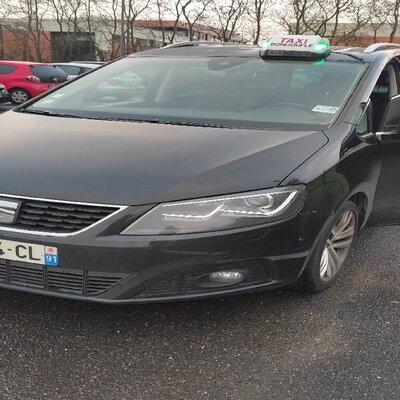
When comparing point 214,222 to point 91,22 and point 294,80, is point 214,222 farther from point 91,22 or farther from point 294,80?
point 91,22

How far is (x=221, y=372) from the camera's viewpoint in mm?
2299

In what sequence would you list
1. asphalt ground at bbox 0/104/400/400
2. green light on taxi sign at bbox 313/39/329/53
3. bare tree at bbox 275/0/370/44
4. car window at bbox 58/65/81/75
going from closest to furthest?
asphalt ground at bbox 0/104/400/400
green light on taxi sign at bbox 313/39/329/53
car window at bbox 58/65/81/75
bare tree at bbox 275/0/370/44

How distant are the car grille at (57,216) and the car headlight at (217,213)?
0.50 ft

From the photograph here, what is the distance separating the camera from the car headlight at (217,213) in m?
2.28

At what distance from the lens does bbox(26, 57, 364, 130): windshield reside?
10.3 ft

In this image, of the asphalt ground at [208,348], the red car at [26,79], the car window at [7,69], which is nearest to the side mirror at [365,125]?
the asphalt ground at [208,348]

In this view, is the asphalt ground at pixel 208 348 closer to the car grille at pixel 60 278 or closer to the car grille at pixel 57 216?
the car grille at pixel 60 278

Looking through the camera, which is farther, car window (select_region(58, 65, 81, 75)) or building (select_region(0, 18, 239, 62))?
building (select_region(0, 18, 239, 62))

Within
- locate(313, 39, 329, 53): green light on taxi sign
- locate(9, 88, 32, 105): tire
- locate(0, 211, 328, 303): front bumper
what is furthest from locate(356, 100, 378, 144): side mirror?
locate(9, 88, 32, 105): tire

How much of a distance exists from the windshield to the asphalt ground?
1.07m

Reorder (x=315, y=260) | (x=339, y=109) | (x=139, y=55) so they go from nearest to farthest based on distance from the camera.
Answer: (x=315, y=260)
(x=339, y=109)
(x=139, y=55)

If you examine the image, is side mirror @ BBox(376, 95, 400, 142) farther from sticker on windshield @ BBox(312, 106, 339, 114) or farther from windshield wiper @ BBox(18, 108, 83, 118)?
windshield wiper @ BBox(18, 108, 83, 118)

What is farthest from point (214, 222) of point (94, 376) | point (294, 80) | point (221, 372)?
point (294, 80)

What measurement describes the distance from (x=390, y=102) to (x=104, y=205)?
83.0 inches
